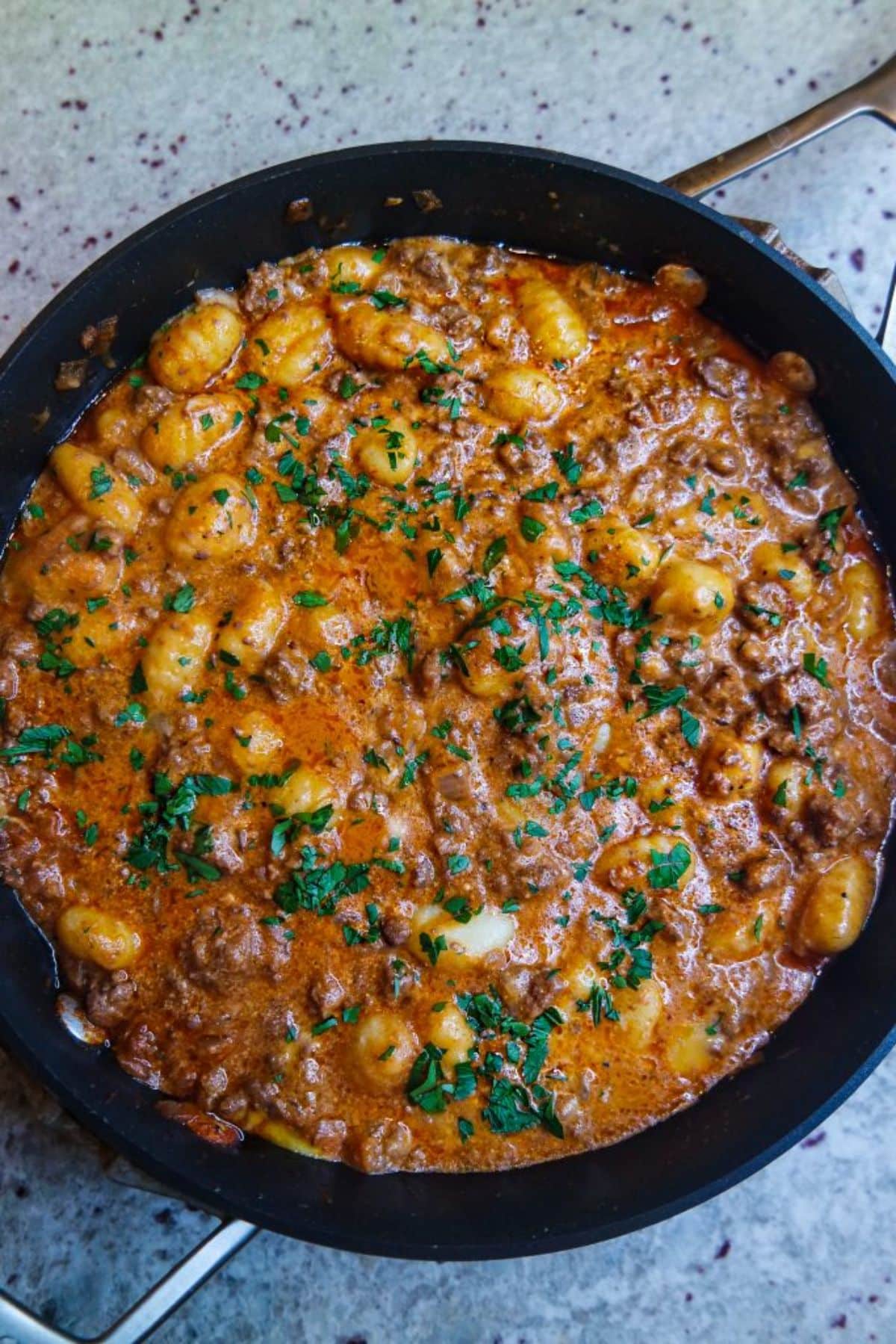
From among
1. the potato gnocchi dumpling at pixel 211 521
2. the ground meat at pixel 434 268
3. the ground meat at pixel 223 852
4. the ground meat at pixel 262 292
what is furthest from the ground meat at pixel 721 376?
the ground meat at pixel 223 852

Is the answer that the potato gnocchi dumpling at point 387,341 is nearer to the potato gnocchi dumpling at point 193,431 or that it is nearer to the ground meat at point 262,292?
the ground meat at point 262,292

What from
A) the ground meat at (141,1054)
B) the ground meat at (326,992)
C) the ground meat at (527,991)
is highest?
the ground meat at (326,992)

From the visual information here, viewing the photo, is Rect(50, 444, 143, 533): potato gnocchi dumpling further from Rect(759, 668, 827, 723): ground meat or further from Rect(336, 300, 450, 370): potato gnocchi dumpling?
Rect(759, 668, 827, 723): ground meat

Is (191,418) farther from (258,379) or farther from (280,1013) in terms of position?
(280,1013)

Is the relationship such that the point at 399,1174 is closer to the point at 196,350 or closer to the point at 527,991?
the point at 527,991

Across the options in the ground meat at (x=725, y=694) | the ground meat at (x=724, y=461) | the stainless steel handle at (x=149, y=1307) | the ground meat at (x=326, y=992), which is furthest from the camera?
the ground meat at (x=724, y=461)

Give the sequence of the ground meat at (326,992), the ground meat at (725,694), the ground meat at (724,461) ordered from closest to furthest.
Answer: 1. the ground meat at (326,992)
2. the ground meat at (725,694)
3. the ground meat at (724,461)

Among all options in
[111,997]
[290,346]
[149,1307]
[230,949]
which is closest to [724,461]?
[290,346]
